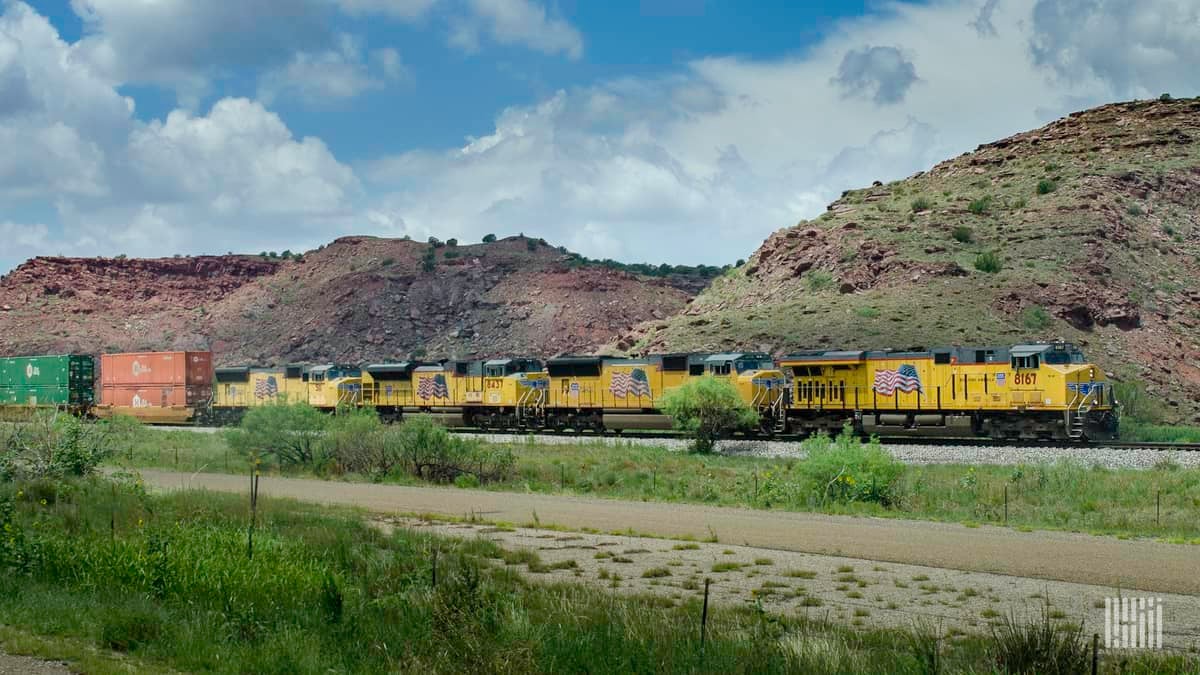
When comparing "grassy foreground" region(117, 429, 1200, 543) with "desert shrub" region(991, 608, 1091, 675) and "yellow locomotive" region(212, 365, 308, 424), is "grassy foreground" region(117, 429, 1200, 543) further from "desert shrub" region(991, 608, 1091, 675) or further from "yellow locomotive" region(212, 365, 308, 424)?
"yellow locomotive" region(212, 365, 308, 424)

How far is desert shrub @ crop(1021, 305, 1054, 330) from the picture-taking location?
56.1 meters

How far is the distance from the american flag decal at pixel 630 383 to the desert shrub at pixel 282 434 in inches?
497

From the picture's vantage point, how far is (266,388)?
55.0 metres

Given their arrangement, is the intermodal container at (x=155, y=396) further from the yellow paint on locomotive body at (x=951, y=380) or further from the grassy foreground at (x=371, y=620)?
the grassy foreground at (x=371, y=620)

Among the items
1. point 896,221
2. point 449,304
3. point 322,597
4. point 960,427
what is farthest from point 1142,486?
point 449,304

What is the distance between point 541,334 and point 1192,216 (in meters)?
49.7

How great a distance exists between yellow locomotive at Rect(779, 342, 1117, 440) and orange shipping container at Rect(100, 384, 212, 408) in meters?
32.3

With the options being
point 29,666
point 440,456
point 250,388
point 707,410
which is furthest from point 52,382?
point 29,666

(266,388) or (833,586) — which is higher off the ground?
(266,388)

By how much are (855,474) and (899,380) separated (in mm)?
13518

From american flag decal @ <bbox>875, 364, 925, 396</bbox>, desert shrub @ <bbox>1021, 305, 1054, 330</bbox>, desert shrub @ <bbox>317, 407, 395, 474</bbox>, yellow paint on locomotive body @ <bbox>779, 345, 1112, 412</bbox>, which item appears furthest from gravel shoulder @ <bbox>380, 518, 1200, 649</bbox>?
desert shrub @ <bbox>1021, 305, 1054, 330</bbox>

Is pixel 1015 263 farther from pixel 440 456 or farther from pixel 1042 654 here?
pixel 1042 654

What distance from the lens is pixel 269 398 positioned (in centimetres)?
5372

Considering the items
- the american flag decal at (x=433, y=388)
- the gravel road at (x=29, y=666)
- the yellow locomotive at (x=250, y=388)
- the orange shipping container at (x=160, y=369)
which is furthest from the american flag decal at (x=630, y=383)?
the gravel road at (x=29, y=666)
